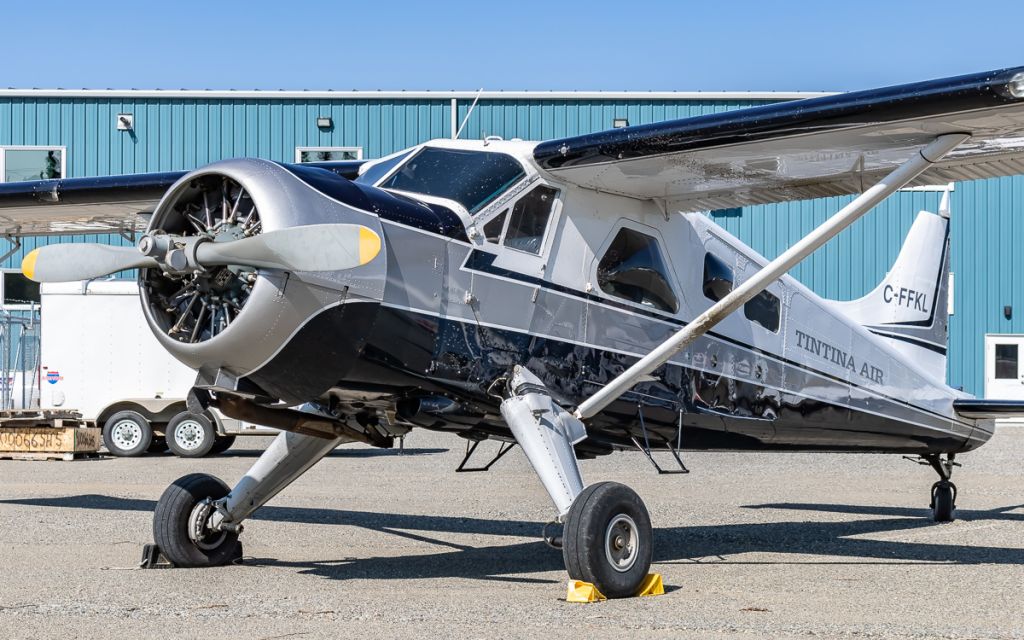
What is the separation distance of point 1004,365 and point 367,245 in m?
28.6

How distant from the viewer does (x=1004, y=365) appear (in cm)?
3172

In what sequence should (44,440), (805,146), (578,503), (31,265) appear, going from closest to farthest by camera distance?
(578,503) < (31,265) < (805,146) < (44,440)

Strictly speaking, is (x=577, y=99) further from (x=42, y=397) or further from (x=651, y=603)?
(x=651, y=603)

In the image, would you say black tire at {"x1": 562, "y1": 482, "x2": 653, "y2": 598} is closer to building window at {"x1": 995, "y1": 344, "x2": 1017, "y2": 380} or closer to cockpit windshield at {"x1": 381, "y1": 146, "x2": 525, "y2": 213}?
cockpit windshield at {"x1": 381, "y1": 146, "x2": 525, "y2": 213}

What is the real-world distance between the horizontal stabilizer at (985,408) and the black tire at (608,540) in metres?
4.99

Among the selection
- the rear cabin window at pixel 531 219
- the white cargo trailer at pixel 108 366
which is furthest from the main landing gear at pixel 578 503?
the white cargo trailer at pixel 108 366

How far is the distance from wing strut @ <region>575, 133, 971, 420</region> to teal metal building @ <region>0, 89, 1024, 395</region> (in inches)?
863

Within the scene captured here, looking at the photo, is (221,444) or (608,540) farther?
(221,444)

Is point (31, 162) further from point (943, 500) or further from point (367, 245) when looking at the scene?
point (367, 245)

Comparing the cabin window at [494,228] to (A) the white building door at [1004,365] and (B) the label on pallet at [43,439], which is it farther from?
(A) the white building door at [1004,365]

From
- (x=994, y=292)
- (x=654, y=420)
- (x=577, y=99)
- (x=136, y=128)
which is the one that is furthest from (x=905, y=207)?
(x=654, y=420)

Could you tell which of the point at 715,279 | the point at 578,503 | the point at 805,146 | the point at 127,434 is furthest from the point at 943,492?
the point at 127,434

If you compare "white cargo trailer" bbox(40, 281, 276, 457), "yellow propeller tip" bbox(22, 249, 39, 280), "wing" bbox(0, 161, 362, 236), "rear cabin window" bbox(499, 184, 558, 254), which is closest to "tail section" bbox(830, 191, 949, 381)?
"rear cabin window" bbox(499, 184, 558, 254)

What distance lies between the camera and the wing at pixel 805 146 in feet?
24.3
